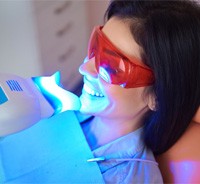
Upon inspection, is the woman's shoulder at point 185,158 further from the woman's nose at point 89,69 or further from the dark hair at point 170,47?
the woman's nose at point 89,69

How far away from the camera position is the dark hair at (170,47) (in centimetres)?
65

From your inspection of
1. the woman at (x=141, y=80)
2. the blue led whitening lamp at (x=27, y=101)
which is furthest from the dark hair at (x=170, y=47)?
the blue led whitening lamp at (x=27, y=101)

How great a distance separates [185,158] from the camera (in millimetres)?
→ 845

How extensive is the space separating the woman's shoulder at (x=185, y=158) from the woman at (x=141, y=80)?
3cm

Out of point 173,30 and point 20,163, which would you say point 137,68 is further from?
point 20,163

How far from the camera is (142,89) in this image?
0.73 metres

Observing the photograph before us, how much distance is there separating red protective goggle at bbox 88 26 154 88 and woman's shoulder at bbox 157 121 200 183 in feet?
0.77

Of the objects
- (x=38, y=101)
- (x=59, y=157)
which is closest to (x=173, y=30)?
(x=38, y=101)

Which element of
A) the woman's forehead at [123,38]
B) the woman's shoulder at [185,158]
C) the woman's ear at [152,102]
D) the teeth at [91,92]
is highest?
the woman's forehead at [123,38]

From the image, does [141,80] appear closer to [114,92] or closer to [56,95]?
[114,92]

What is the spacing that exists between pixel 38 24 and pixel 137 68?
74 cm

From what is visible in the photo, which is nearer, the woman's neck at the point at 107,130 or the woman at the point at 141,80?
the woman at the point at 141,80

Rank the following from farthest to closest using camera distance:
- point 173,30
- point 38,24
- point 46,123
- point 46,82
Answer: point 38,24, point 46,123, point 46,82, point 173,30

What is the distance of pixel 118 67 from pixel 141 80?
2.3 inches
